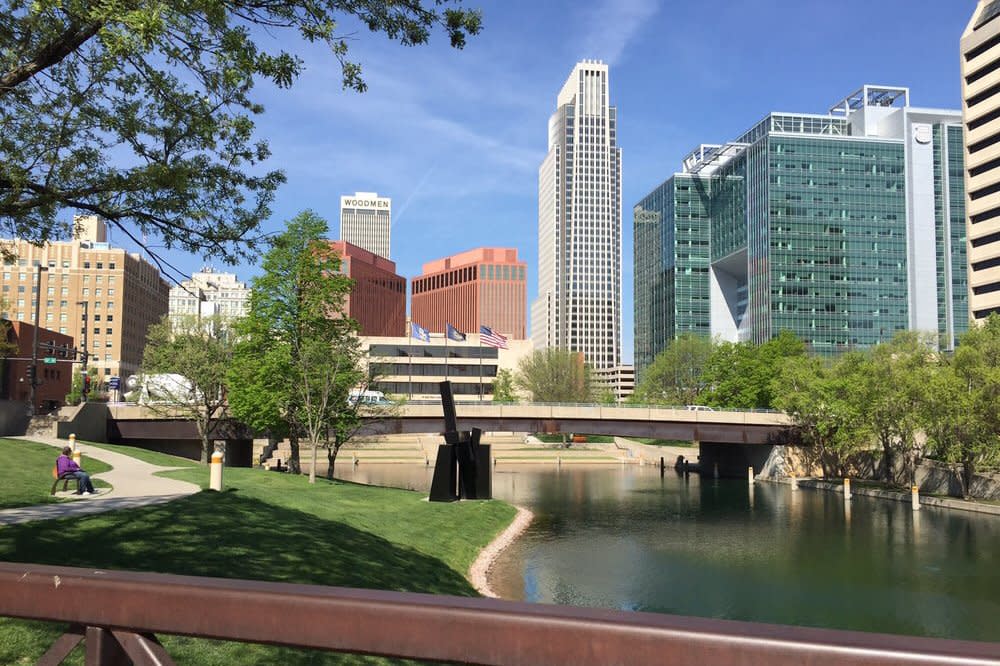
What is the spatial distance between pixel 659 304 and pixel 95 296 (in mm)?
129377

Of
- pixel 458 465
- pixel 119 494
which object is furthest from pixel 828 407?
pixel 119 494

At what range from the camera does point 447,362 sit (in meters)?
150

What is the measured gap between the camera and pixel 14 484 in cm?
2502

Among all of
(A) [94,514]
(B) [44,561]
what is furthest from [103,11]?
(A) [94,514]

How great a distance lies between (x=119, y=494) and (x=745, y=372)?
8601 centimetres

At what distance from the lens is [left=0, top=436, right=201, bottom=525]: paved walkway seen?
18.9 metres

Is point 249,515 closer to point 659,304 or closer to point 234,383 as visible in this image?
point 234,383

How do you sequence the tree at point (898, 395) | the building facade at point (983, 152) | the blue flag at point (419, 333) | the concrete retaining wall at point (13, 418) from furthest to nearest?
the blue flag at point (419, 333) < the building facade at point (983, 152) < the tree at point (898, 395) < the concrete retaining wall at point (13, 418)

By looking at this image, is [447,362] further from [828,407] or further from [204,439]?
[204,439]

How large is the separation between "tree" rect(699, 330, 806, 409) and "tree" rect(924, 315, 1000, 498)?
40.0 metres

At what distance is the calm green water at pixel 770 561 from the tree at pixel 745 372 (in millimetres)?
39509

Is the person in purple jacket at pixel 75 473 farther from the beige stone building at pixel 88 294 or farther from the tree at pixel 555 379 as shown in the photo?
the beige stone building at pixel 88 294

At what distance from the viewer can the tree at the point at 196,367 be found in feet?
180

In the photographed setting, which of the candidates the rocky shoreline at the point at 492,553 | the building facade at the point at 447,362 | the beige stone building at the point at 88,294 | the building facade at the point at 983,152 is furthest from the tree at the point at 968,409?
the beige stone building at the point at 88,294
